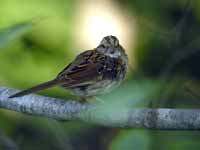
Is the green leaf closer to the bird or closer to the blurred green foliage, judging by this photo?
the bird

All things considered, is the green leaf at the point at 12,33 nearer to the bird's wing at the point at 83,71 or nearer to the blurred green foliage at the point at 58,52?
the bird's wing at the point at 83,71

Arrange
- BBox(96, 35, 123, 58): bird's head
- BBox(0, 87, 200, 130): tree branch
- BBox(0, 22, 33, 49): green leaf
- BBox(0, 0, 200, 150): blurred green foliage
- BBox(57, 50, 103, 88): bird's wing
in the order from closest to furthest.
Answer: BBox(0, 22, 33, 49): green leaf
BBox(0, 87, 200, 130): tree branch
BBox(57, 50, 103, 88): bird's wing
BBox(96, 35, 123, 58): bird's head
BBox(0, 0, 200, 150): blurred green foliage

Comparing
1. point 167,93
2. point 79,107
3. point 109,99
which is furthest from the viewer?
point 167,93

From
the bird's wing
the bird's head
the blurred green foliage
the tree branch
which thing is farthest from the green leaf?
the blurred green foliage

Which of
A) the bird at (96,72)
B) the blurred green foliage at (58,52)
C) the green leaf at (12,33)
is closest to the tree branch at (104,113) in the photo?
the bird at (96,72)

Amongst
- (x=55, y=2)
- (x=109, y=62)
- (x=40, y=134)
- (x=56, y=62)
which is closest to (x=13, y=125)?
(x=40, y=134)

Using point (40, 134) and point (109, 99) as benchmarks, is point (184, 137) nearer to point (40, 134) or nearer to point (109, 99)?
point (109, 99)
